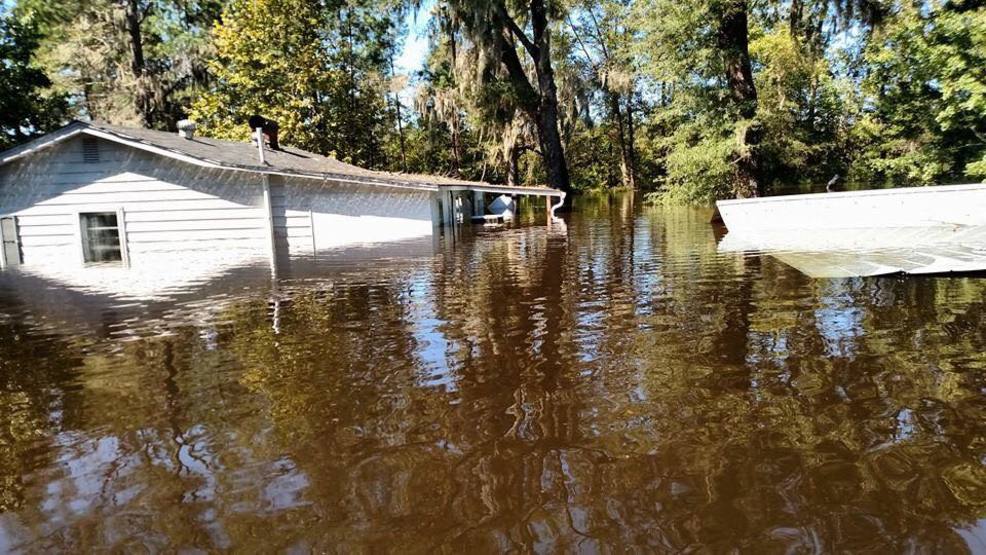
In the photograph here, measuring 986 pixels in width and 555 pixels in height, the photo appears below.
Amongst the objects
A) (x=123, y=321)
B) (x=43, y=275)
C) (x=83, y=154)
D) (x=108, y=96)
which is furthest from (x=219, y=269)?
(x=108, y=96)

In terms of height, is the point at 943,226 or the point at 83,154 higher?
the point at 83,154

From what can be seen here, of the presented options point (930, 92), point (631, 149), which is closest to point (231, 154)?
point (930, 92)

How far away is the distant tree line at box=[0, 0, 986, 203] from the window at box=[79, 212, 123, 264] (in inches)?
178

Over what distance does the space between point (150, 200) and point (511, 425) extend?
54.7 feet

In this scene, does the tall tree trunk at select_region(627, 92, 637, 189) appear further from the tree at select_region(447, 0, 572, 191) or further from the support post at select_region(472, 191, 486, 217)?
the tree at select_region(447, 0, 572, 191)

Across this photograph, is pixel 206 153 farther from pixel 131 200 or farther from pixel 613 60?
pixel 613 60

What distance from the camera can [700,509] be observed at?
10.1 ft

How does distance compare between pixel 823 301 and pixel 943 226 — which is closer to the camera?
pixel 823 301

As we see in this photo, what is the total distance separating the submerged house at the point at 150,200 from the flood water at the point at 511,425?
968cm

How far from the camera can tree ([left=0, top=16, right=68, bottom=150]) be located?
2356 cm

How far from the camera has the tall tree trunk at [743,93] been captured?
18.3 m

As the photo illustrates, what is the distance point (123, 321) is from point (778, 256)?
10408mm

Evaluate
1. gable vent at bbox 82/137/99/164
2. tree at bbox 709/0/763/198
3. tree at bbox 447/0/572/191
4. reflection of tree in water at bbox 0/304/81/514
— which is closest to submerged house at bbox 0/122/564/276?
gable vent at bbox 82/137/99/164

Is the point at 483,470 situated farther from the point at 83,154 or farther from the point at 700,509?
the point at 83,154
